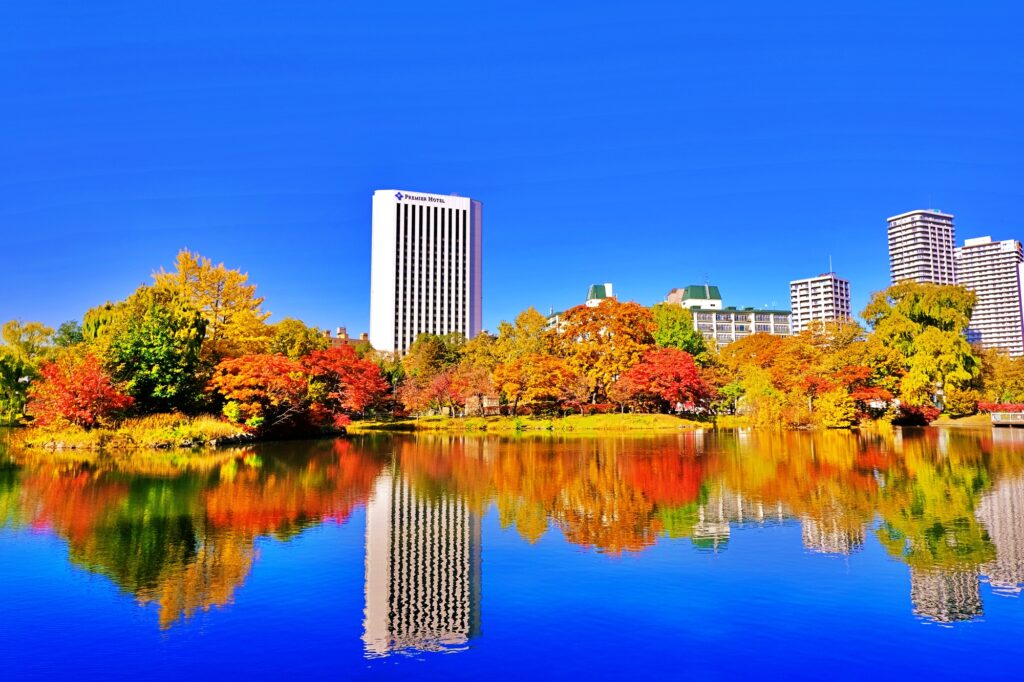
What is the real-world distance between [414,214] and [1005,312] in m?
138

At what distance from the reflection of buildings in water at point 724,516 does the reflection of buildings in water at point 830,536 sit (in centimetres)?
70

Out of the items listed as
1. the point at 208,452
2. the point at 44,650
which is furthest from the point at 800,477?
the point at 208,452

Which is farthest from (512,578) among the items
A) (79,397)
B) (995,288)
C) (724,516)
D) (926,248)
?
(926,248)

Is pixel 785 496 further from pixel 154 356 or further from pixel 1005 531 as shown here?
pixel 154 356

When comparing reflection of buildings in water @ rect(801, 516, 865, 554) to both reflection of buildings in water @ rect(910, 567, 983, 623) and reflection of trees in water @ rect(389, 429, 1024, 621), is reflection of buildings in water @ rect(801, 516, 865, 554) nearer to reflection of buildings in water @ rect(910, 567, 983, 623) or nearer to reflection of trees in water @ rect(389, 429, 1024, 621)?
reflection of trees in water @ rect(389, 429, 1024, 621)

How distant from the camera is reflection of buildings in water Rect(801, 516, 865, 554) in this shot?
10.1 metres

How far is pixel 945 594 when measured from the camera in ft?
26.3

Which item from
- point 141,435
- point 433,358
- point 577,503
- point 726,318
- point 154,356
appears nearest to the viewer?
point 577,503

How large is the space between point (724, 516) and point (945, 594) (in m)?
4.71

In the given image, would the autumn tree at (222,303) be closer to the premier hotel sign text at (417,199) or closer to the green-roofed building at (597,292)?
the premier hotel sign text at (417,199)

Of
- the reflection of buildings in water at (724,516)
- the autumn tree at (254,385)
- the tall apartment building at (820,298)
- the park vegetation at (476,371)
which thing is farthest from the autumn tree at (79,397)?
the tall apartment building at (820,298)

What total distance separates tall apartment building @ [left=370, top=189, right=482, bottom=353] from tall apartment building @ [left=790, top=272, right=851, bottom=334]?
9180 centimetres

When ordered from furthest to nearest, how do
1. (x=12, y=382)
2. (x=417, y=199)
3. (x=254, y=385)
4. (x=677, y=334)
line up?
1. (x=417, y=199)
2. (x=677, y=334)
3. (x=12, y=382)
4. (x=254, y=385)

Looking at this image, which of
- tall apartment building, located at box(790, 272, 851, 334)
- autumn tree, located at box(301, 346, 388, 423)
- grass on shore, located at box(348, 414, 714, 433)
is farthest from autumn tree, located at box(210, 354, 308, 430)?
tall apartment building, located at box(790, 272, 851, 334)
